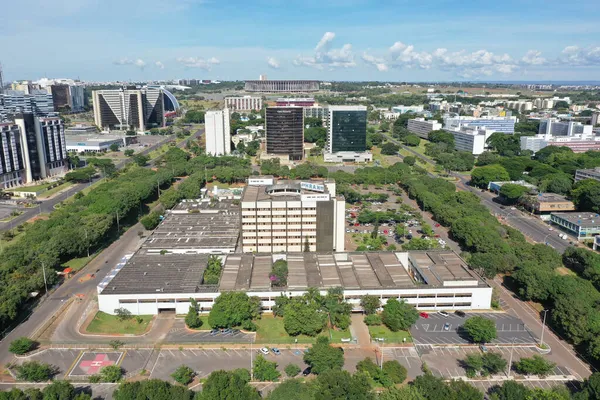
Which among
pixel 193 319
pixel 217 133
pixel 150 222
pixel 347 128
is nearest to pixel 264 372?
pixel 193 319

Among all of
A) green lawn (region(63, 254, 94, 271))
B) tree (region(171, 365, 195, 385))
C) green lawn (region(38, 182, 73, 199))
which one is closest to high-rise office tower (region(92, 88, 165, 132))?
green lawn (region(38, 182, 73, 199))

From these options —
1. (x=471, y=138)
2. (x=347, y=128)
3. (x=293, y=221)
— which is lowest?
(x=293, y=221)

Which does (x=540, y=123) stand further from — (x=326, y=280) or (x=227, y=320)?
(x=227, y=320)

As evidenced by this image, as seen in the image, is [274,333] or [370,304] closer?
[274,333]

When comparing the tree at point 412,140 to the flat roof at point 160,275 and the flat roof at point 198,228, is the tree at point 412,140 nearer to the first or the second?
the flat roof at point 198,228

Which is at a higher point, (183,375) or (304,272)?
(304,272)

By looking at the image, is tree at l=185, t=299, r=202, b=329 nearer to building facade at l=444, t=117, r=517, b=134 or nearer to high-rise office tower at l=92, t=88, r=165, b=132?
building facade at l=444, t=117, r=517, b=134

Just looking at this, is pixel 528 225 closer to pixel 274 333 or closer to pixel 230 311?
pixel 274 333
